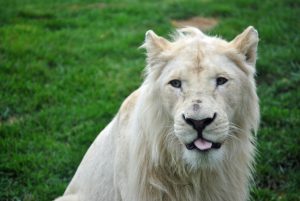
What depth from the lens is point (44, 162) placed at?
246 inches

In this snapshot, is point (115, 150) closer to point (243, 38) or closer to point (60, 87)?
point (243, 38)

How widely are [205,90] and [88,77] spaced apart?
4187 mm

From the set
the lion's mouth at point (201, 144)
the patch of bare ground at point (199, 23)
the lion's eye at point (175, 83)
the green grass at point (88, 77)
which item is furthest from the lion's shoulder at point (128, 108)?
the patch of bare ground at point (199, 23)

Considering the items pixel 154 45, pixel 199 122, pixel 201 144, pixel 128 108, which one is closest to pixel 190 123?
pixel 199 122

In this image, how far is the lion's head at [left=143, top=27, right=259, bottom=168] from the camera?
12.3 feet

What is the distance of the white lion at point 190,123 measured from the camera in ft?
12.5

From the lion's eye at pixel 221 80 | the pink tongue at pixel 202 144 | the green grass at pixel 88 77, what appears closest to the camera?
the pink tongue at pixel 202 144

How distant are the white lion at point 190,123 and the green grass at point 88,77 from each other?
1.47 metres

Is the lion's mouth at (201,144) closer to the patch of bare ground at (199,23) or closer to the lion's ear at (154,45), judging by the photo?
the lion's ear at (154,45)

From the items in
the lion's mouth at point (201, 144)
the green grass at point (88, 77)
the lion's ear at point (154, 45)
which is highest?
the lion's ear at point (154, 45)

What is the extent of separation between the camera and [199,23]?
31.1 feet

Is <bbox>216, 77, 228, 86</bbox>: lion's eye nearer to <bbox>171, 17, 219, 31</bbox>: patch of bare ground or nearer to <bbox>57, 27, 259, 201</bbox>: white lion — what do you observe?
<bbox>57, 27, 259, 201</bbox>: white lion

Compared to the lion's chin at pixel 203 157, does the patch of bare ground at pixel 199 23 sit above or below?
below

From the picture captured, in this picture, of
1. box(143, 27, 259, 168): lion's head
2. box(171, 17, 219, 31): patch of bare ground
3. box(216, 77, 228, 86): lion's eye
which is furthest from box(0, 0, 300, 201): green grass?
box(216, 77, 228, 86): lion's eye
